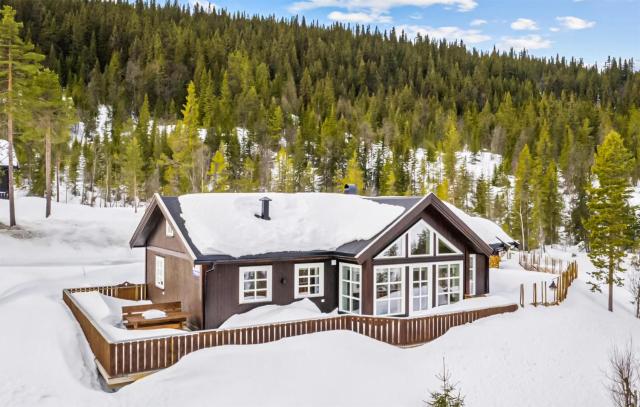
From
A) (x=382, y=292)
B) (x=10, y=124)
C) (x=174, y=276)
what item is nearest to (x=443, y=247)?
(x=382, y=292)

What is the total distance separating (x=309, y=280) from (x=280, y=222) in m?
2.47

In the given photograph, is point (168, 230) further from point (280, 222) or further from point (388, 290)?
point (388, 290)

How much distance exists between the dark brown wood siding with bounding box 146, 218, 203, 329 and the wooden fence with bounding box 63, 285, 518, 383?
3064 millimetres

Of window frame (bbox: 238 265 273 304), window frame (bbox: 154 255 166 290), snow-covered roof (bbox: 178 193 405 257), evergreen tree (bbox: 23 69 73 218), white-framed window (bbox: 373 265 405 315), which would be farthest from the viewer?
evergreen tree (bbox: 23 69 73 218)

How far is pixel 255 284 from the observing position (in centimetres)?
1733

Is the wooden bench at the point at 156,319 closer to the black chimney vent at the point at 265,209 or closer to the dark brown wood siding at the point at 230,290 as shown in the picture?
→ the dark brown wood siding at the point at 230,290

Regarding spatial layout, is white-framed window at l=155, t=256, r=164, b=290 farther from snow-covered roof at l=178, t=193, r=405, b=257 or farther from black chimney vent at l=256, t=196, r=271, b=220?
black chimney vent at l=256, t=196, r=271, b=220

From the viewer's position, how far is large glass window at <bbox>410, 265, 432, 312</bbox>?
746 inches

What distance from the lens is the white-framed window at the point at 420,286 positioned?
1891cm

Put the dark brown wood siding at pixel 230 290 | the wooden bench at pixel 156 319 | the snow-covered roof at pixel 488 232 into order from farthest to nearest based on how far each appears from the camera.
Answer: the snow-covered roof at pixel 488 232
the dark brown wood siding at pixel 230 290
the wooden bench at pixel 156 319

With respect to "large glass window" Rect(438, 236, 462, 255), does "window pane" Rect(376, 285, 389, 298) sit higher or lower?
lower

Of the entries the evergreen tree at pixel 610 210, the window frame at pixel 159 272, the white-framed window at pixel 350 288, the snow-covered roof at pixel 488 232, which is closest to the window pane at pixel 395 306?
the white-framed window at pixel 350 288

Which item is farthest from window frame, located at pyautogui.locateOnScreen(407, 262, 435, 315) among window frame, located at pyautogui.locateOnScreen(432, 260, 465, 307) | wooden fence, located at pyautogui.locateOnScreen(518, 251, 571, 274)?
wooden fence, located at pyautogui.locateOnScreen(518, 251, 571, 274)

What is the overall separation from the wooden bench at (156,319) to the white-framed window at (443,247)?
9.39 meters
